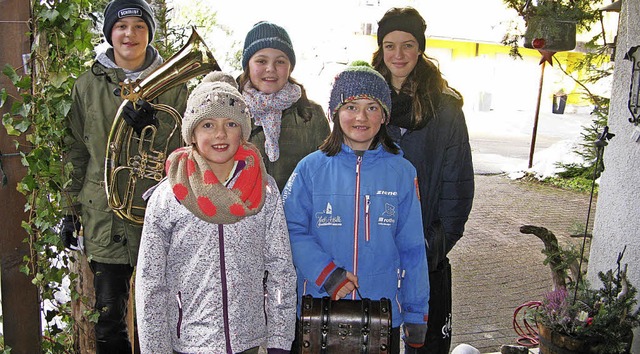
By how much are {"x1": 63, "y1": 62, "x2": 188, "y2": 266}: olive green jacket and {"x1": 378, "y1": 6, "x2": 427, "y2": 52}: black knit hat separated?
1.11 metres

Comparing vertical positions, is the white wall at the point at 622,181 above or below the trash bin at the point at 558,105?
above

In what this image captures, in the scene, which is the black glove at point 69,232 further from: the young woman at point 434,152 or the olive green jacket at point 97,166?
the young woman at point 434,152

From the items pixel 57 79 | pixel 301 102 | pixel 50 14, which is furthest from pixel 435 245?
pixel 50 14

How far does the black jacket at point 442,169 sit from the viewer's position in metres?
2.79

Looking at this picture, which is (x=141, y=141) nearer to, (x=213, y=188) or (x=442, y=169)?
(x=213, y=188)

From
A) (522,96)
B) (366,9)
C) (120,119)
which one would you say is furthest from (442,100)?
(522,96)

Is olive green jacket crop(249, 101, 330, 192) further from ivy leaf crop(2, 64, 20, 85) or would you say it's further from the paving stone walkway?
the paving stone walkway

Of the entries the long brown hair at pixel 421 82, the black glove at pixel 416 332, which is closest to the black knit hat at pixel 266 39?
the long brown hair at pixel 421 82

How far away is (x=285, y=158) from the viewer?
9.37 ft

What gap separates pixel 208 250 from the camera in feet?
7.25

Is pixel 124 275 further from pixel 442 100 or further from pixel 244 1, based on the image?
pixel 244 1

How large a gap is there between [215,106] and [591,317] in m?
2.61

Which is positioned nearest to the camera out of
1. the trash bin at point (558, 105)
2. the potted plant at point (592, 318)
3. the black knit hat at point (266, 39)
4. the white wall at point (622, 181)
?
the black knit hat at point (266, 39)

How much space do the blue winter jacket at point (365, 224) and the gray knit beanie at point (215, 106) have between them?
41 cm
